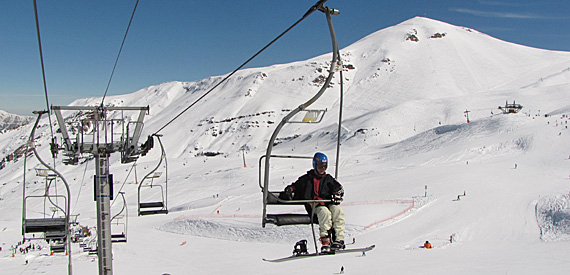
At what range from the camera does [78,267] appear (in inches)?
1110

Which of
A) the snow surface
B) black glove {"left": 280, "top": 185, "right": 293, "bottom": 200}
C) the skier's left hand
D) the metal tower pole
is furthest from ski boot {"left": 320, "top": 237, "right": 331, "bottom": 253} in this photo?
the snow surface

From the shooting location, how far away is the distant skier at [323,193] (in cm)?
807

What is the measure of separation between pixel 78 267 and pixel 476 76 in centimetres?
12937

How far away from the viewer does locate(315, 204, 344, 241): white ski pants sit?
7977mm

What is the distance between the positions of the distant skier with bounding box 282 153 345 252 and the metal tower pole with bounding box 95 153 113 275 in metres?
8.01

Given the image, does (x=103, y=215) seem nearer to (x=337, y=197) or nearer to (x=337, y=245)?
(x=337, y=197)

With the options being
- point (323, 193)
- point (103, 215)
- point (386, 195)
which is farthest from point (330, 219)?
point (386, 195)

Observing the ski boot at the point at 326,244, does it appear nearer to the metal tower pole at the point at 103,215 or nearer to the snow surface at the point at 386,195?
the metal tower pole at the point at 103,215

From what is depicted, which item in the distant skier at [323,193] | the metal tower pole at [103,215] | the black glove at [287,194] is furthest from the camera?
the metal tower pole at [103,215]

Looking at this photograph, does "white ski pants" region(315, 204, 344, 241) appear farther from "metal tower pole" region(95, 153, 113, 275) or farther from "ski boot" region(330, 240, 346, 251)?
"metal tower pole" region(95, 153, 113, 275)

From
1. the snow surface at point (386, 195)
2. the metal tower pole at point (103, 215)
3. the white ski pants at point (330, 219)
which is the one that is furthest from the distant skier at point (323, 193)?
the snow surface at point (386, 195)

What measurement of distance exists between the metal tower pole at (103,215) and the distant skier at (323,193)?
315 inches

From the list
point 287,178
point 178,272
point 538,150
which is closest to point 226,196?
point 287,178

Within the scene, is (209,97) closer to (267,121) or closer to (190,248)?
(267,121)
